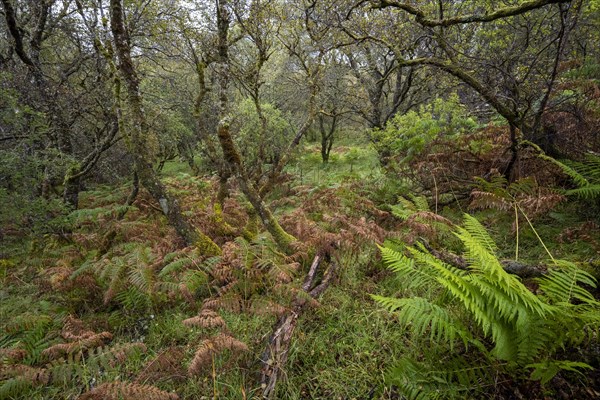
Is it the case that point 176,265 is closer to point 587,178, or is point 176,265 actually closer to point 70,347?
point 70,347

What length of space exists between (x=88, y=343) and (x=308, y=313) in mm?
2118

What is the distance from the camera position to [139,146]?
13.4ft

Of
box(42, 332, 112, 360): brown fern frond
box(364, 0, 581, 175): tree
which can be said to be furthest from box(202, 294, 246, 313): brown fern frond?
box(364, 0, 581, 175): tree

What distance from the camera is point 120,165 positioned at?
9789 millimetres

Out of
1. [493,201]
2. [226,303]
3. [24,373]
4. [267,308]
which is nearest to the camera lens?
[24,373]

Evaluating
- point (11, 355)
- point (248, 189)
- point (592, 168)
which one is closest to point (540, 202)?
point (592, 168)

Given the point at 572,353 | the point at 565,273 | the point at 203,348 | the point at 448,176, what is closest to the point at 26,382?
the point at 203,348

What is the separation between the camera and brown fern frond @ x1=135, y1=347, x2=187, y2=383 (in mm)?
2494

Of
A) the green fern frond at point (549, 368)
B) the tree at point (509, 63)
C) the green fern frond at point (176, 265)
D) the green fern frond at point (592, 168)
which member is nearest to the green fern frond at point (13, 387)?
the green fern frond at point (176, 265)

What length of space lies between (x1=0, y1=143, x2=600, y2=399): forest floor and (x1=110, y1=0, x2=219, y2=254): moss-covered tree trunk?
404 millimetres

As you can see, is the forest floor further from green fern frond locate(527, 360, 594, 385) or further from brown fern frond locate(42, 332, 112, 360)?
green fern frond locate(527, 360, 594, 385)

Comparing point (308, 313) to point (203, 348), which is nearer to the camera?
point (203, 348)

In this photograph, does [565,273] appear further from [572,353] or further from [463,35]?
[463,35]

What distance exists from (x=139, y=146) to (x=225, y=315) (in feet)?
8.71
